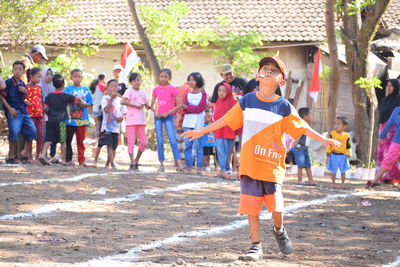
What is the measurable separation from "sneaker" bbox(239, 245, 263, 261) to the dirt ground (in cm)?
9

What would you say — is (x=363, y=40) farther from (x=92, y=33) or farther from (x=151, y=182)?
(x=92, y=33)

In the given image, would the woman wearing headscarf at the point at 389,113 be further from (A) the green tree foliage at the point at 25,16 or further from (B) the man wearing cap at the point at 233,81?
(A) the green tree foliage at the point at 25,16

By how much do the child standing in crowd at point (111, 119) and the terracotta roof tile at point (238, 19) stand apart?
41.2 ft

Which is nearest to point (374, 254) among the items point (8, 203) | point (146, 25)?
point (8, 203)

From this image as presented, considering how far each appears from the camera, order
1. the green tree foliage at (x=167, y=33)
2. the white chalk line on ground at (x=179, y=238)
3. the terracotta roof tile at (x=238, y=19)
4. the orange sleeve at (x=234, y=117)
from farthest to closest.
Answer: the terracotta roof tile at (x=238, y=19) → the green tree foliage at (x=167, y=33) → the orange sleeve at (x=234, y=117) → the white chalk line on ground at (x=179, y=238)

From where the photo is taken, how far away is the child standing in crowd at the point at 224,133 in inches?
485

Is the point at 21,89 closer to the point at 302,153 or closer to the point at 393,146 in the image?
the point at 302,153

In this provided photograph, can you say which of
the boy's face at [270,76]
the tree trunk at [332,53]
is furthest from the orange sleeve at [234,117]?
the tree trunk at [332,53]

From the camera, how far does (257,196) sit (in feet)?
21.5

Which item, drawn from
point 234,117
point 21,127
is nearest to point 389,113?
point 21,127

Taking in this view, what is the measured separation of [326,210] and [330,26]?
735 centimetres

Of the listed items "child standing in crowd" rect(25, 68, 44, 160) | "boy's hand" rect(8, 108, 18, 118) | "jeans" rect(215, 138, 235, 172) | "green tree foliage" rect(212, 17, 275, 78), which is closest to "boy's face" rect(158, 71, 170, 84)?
"jeans" rect(215, 138, 235, 172)

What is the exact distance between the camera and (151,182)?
36.2ft

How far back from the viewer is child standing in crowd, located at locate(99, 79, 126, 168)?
507 inches
